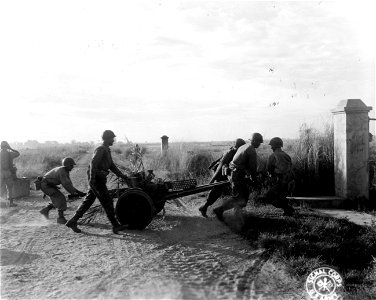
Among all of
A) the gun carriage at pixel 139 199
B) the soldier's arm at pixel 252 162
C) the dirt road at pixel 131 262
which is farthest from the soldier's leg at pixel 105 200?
the soldier's arm at pixel 252 162

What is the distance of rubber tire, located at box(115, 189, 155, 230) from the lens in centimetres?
806

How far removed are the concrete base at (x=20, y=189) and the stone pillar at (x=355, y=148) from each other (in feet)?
31.9

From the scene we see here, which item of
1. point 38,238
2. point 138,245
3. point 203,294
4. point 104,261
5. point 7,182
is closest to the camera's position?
point 203,294

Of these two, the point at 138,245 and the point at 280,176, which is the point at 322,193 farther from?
the point at 138,245

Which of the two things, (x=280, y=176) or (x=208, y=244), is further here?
(x=280, y=176)

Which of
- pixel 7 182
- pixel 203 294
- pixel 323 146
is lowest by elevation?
pixel 203 294

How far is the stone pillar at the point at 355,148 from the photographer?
948 centimetres

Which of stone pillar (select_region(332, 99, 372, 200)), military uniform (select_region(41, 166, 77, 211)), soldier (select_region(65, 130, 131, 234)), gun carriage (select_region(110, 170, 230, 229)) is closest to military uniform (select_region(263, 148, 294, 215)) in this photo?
stone pillar (select_region(332, 99, 372, 200))

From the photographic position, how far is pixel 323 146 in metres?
11.3

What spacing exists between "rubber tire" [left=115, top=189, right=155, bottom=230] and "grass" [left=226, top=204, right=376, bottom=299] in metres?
1.77

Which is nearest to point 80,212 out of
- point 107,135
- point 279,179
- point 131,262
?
point 107,135

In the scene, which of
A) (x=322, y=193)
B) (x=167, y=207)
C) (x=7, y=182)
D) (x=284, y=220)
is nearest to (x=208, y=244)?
(x=284, y=220)

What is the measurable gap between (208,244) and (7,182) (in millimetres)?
8113

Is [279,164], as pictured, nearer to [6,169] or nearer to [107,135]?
[107,135]
